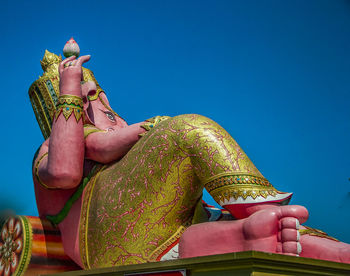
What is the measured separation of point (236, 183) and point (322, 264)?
1.34 feet

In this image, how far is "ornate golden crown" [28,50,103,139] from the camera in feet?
7.97

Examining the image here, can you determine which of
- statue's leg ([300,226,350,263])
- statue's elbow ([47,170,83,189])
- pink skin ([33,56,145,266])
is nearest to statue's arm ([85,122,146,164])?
pink skin ([33,56,145,266])

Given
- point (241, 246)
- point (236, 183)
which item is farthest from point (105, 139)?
point (241, 246)

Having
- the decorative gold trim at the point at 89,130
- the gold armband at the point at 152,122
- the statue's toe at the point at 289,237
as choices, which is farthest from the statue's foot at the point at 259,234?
the decorative gold trim at the point at 89,130

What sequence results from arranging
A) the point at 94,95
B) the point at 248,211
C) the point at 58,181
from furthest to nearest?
the point at 94,95
the point at 58,181
the point at 248,211

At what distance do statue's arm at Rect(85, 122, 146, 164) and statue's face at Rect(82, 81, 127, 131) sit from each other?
245mm

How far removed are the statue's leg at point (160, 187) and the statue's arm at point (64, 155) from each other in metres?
0.15

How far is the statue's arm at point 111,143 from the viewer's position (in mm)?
1899

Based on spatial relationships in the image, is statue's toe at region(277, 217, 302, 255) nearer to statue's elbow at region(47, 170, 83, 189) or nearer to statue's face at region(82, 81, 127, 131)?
statue's elbow at region(47, 170, 83, 189)

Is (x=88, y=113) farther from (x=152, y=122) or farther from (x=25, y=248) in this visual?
(x=25, y=248)

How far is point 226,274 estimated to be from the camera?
1094 millimetres

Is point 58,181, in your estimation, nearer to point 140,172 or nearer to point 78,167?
point 78,167

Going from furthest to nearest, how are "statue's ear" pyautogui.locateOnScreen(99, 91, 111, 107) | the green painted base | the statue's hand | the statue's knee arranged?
"statue's ear" pyautogui.locateOnScreen(99, 91, 111, 107)
the statue's hand
the statue's knee
the green painted base

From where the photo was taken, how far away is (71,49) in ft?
7.25
